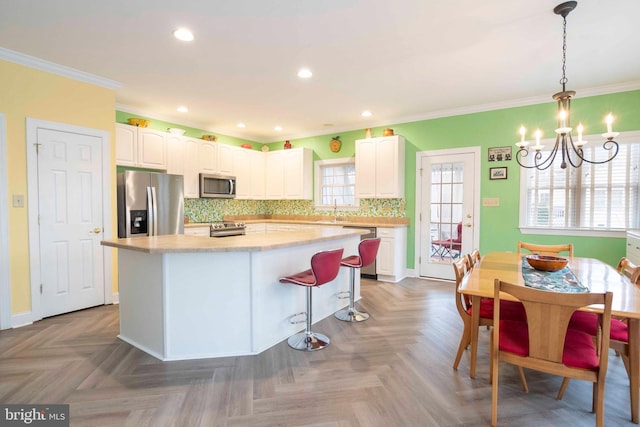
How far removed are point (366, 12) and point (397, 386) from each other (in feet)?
8.90

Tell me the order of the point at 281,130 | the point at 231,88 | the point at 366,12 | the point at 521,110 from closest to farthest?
the point at 366,12 → the point at 231,88 → the point at 521,110 → the point at 281,130

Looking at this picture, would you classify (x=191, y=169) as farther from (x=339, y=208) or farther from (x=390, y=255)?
(x=390, y=255)

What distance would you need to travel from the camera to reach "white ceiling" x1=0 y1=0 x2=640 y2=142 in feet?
7.80

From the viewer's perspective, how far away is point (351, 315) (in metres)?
3.44

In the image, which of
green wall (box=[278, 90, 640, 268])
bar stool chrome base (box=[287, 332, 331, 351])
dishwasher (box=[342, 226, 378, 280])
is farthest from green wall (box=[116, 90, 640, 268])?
bar stool chrome base (box=[287, 332, 331, 351])

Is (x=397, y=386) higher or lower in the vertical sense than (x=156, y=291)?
lower

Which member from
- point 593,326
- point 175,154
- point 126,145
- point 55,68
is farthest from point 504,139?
point 55,68

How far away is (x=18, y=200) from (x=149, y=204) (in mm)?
1295

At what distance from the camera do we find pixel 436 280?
505 centimetres

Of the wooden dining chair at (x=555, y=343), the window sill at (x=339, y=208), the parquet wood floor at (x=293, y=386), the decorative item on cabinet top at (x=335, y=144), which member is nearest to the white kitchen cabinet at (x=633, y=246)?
the parquet wood floor at (x=293, y=386)

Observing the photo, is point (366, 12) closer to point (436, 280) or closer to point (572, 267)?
point (572, 267)

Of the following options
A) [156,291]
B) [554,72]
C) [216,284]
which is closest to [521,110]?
[554,72]

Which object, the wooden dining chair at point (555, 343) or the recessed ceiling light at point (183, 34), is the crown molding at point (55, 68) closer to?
the recessed ceiling light at point (183, 34)

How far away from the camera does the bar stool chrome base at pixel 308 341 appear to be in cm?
273
